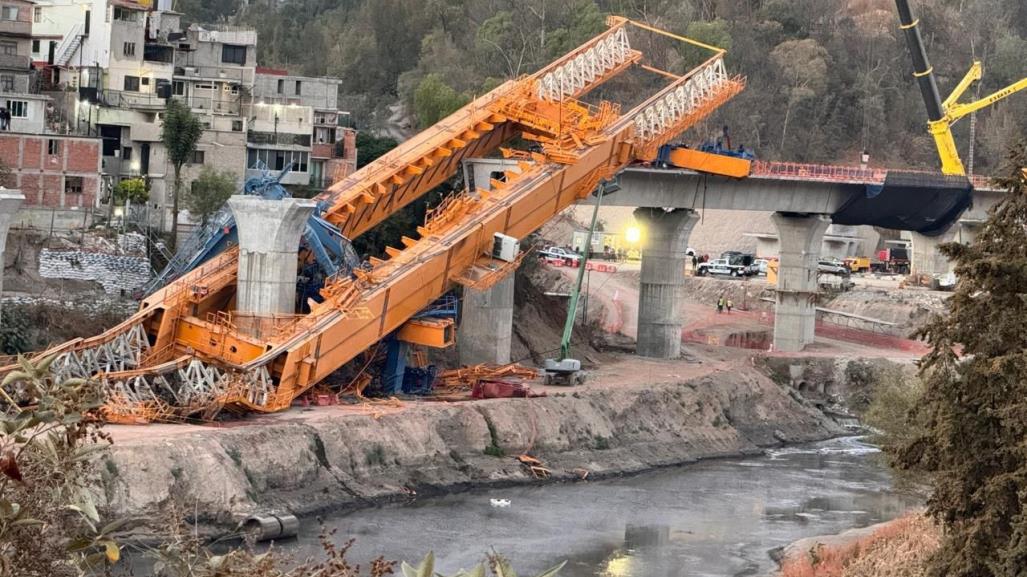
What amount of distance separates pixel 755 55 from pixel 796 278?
60.2 metres

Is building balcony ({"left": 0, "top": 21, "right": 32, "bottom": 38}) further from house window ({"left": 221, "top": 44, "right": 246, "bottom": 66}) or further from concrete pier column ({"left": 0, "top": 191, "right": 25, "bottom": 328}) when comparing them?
concrete pier column ({"left": 0, "top": 191, "right": 25, "bottom": 328})

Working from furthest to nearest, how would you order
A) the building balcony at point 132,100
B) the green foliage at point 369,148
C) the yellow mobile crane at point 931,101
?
the yellow mobile crane at point 931,101, the green foliage at point 369,148, the building balcony at point 132,100

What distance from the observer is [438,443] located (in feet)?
215

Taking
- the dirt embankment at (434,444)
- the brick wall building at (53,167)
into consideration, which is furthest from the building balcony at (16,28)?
the dirt embankment at (434,444)

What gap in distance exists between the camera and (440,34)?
156 metres

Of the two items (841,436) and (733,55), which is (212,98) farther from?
(733,55)

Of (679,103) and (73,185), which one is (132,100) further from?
(679,103)

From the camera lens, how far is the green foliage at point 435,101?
107 meters

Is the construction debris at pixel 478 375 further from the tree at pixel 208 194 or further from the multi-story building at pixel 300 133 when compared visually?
the multi-story building at pixel 300 133

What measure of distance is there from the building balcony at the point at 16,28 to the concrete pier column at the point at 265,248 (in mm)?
23793

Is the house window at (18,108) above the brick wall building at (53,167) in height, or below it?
above

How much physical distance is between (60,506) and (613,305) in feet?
300

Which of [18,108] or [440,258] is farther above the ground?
[18,108]

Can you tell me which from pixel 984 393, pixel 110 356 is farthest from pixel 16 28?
pixel 984 393
